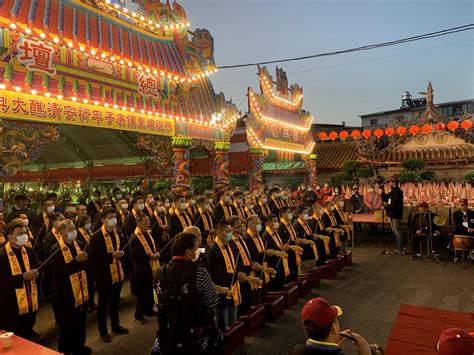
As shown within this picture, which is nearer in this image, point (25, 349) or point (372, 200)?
point (25, 349)

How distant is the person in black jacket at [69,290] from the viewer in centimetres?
457

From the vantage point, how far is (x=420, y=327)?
3.84 metres

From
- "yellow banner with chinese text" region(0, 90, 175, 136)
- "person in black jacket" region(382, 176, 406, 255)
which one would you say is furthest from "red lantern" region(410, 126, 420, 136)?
"yellow banner with chinese text" region(0, 90, 175, 136)

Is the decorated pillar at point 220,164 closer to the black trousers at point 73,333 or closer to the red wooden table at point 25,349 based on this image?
the black trousers at point 73,333

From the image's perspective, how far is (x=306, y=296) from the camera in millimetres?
6977

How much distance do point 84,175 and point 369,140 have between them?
16.3 m

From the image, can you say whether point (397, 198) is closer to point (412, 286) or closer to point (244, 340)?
point (412, 286)

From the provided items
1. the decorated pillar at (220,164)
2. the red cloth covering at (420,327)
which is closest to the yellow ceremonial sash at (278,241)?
the red cloth covering at (420,327)

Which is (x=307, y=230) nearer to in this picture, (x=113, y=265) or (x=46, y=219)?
(x=113, y=265)

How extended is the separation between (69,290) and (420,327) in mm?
4237

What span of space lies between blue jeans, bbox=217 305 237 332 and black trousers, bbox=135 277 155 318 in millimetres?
1526

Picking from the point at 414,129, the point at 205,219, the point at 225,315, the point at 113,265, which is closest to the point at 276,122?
the point at 414,129

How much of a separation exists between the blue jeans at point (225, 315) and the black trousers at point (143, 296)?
1.53 meters

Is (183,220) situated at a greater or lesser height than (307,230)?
greater
